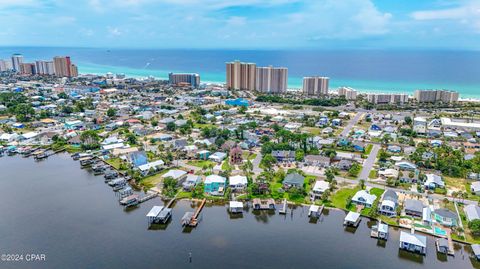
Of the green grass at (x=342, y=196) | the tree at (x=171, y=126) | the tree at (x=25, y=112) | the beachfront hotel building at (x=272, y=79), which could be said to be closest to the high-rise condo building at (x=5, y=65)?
the tree at (x=25, y=112)

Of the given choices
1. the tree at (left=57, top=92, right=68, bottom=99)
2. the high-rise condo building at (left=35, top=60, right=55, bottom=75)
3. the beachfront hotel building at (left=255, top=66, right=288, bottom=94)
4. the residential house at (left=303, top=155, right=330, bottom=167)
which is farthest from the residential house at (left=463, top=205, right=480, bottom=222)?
the high-rise condo building at (left=35, top=60, right=55, bottom=75)

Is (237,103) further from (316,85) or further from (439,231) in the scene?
(439,231)

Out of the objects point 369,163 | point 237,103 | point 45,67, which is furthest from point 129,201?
point 45,67

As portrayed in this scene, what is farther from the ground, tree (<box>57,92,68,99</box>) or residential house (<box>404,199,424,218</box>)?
tree (<box>57,92,68,99</box>)

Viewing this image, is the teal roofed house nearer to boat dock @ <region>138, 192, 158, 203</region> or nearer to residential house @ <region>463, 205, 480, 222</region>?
boat dock @ <region>138, 192, 158, 203</region>

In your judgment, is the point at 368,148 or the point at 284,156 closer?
the point at 284,156

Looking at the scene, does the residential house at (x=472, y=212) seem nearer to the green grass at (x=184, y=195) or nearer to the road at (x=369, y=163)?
the road at (x=369, y=163)
